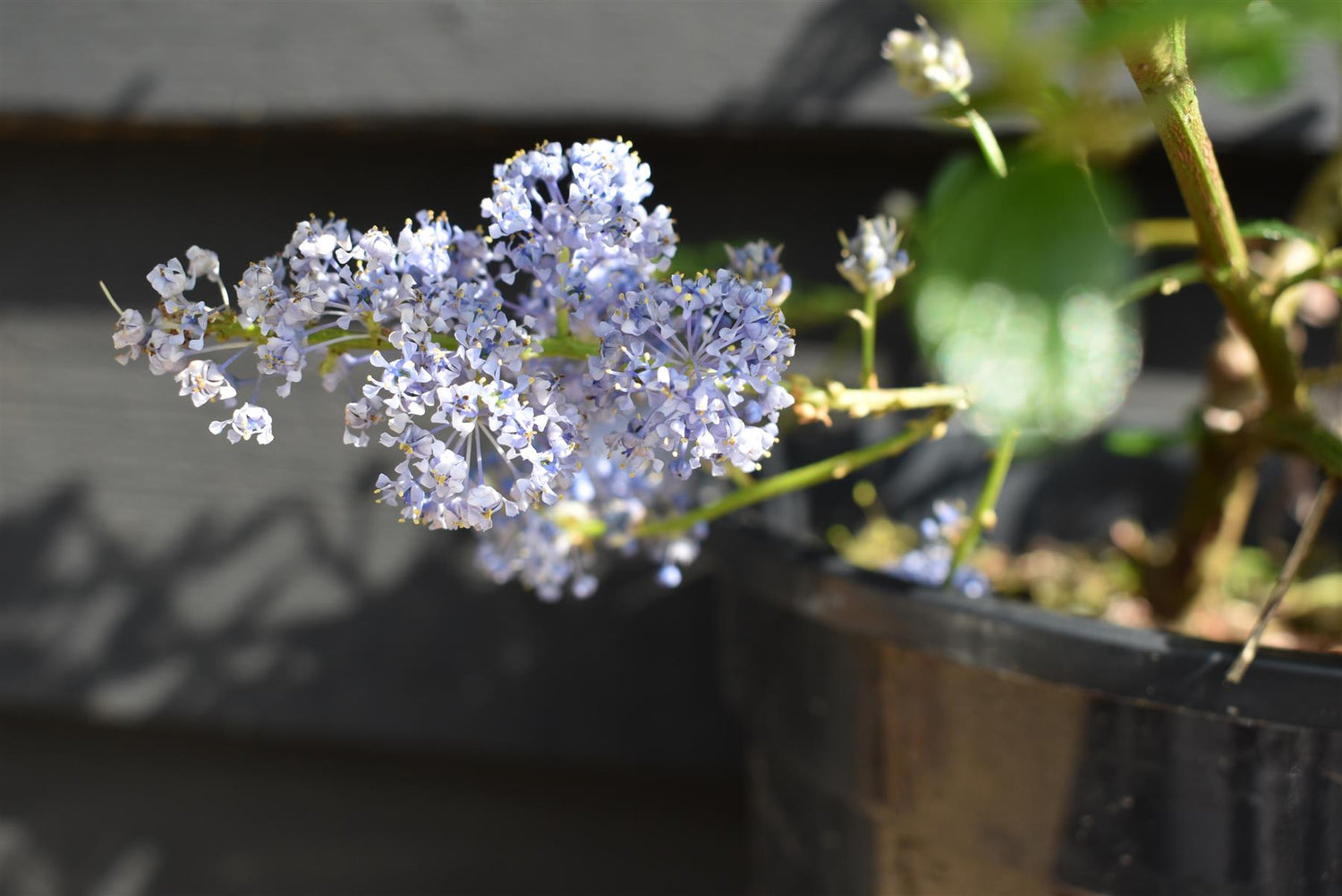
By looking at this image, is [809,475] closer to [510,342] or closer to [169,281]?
[510,342]

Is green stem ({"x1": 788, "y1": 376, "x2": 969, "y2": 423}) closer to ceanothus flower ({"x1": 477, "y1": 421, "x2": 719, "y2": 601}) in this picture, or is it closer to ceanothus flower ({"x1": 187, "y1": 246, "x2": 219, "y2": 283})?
ceanothus flower ({"x1": 477, "y1": 421, "x2": 719, "y2": 601})

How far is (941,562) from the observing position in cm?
70

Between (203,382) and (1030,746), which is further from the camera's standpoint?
(1030,746)

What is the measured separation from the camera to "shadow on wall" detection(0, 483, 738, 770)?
1.09 metres

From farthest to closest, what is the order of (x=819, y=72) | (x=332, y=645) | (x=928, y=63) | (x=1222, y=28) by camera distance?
1. (x=332, y=645)
2. (x=819, y=72)
3. (x=928, y=63)
4. (x=1222, y=28)

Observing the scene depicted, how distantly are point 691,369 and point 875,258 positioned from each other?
14cm

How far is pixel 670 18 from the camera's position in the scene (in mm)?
937

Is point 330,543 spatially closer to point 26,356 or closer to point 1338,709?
point 26,356

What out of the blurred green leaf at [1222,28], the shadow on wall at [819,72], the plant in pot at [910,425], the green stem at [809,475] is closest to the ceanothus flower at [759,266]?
the plant in pot at [910,425]

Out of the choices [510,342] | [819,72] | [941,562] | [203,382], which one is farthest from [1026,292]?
[819,72]

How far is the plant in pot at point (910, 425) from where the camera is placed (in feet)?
1.03

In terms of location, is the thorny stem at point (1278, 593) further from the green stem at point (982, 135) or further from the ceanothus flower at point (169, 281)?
the ceanothus flower at point (169, 281)

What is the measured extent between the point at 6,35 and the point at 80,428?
0.39 metres

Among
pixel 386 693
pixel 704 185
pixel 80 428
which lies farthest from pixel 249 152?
pixel 386 693
